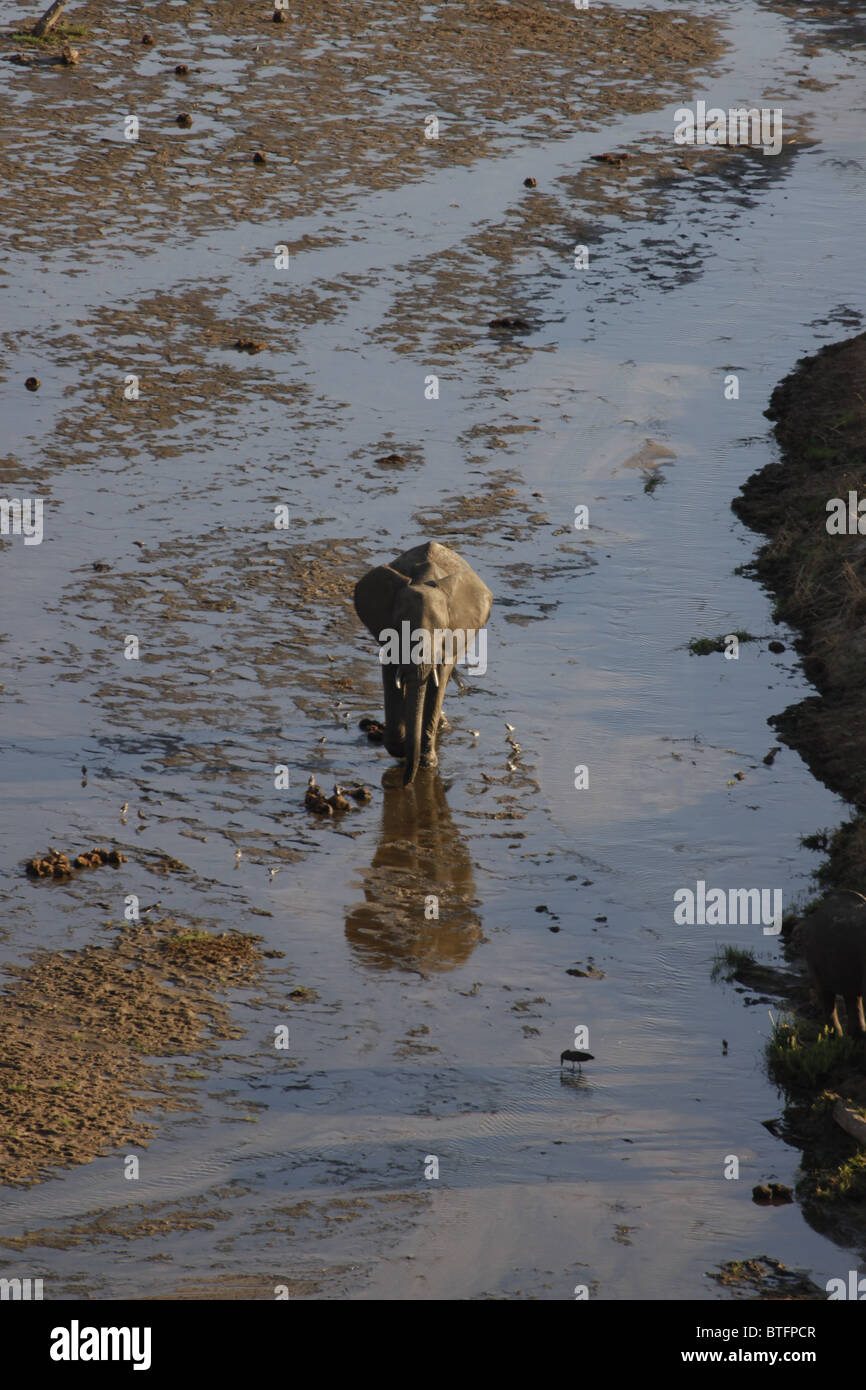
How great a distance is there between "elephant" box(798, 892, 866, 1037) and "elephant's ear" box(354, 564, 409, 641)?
203 inches

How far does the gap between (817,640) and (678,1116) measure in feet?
26.1

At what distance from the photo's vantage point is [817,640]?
18609 mm

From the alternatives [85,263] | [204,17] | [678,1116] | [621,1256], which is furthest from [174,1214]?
[204,17]

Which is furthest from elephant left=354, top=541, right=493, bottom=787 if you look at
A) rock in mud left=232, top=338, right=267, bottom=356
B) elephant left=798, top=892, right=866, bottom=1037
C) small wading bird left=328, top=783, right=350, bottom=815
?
rock in mud left=232, top=338, right=267, bottom=356

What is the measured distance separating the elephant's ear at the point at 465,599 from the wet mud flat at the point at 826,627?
3.30 metres

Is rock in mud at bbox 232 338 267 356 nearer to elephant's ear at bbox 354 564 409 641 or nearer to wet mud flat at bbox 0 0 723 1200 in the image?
wet mud flat at bbox 0 0 723 1200

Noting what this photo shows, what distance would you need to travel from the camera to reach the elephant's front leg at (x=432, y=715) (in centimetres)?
1566

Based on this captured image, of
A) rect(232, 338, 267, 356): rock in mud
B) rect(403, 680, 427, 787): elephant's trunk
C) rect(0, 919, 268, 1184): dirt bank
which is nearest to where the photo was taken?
rect(0, 919, 268, 1184): dirt bank

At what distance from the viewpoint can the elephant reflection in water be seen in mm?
13711

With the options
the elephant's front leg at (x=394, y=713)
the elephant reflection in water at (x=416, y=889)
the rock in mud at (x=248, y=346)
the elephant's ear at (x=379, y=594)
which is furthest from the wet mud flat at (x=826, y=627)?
the rock in mud at (x=248, y=346)

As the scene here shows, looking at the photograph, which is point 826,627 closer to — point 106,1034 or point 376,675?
point 376,675

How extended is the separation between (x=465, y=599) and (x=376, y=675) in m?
2.03

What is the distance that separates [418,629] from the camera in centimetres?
1522

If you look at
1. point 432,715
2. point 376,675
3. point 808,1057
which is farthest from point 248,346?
point 808,1057
